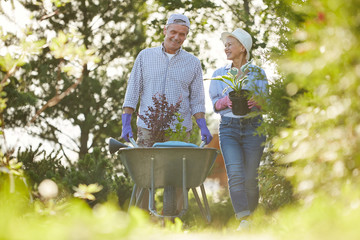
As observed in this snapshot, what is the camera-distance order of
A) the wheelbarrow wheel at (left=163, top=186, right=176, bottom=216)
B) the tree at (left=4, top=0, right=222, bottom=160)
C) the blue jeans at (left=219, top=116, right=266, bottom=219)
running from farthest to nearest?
1. the tree at (left=4, top=0, right=222, bottom=160)
2. the blue jeans at (left=219, top=116, right=266, bottom=219)
3. the wheelbarrow wheel at (left=163, top=186, right=176, bottom=216)

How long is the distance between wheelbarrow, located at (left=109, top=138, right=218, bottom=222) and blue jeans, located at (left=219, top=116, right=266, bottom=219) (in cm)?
23

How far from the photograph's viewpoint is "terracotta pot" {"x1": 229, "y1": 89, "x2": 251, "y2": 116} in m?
3.60

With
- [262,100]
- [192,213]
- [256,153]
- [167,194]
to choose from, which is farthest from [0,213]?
[192,213]

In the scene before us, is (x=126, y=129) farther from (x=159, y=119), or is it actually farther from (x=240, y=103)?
(x=240, y=103)

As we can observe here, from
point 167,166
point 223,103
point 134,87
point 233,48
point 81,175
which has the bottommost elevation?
point 81,175

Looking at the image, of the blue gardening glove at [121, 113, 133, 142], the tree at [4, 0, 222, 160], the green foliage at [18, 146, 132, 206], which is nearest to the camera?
the blue gardening glove at [121, 113, 133, 142]

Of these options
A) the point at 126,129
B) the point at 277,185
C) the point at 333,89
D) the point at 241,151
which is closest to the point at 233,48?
the point at 241,151

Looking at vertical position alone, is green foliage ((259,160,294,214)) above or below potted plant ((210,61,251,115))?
below

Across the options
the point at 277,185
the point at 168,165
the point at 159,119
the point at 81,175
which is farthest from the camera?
the point at 81,175

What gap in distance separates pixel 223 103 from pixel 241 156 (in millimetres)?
486

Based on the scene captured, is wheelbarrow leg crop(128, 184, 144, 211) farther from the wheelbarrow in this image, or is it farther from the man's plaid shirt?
the man's plaid shirt

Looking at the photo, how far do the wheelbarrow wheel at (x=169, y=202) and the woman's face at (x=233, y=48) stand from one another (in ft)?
4.34

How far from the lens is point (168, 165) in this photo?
3514 mm

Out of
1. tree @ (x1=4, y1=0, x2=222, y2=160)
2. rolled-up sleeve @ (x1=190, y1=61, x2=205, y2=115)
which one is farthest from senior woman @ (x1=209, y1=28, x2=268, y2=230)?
tree @ (x1=4, y1=0, x2=222, y2=160)
